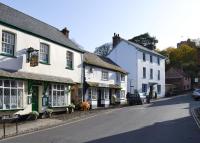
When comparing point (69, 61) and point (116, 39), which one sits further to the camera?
point (116, 39)

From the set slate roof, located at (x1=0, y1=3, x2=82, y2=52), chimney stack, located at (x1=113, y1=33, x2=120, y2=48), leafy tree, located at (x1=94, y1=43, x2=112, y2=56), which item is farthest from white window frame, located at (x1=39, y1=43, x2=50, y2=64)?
leafy tree, located at (x1=94, y1=43, x2=112, y2=56)

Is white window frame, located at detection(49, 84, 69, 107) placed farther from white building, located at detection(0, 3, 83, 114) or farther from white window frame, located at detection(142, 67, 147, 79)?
white window frame, located at detection(142, 67, 147, 79)

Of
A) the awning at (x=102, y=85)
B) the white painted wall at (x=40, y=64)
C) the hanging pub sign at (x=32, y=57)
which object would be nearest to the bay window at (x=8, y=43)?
the white painted wall at (x=40, y=64)

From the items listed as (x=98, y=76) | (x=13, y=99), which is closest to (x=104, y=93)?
(x=98, y=76)

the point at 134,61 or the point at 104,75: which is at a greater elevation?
the point at 134,61

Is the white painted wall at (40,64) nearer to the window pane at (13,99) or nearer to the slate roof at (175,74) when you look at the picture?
the window pane at (13,99)

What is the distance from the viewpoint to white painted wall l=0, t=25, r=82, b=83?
2375 centimetres

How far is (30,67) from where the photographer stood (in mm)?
25812

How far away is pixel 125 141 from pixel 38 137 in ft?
13.3

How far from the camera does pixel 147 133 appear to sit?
16797mm

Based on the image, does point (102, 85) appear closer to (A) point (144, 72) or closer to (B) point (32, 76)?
(B) point (32, 76)

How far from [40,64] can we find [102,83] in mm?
15409

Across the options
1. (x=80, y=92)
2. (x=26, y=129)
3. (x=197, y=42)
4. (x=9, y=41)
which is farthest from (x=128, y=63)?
(x=197, y=42)

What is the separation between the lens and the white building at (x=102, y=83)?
126 ft
